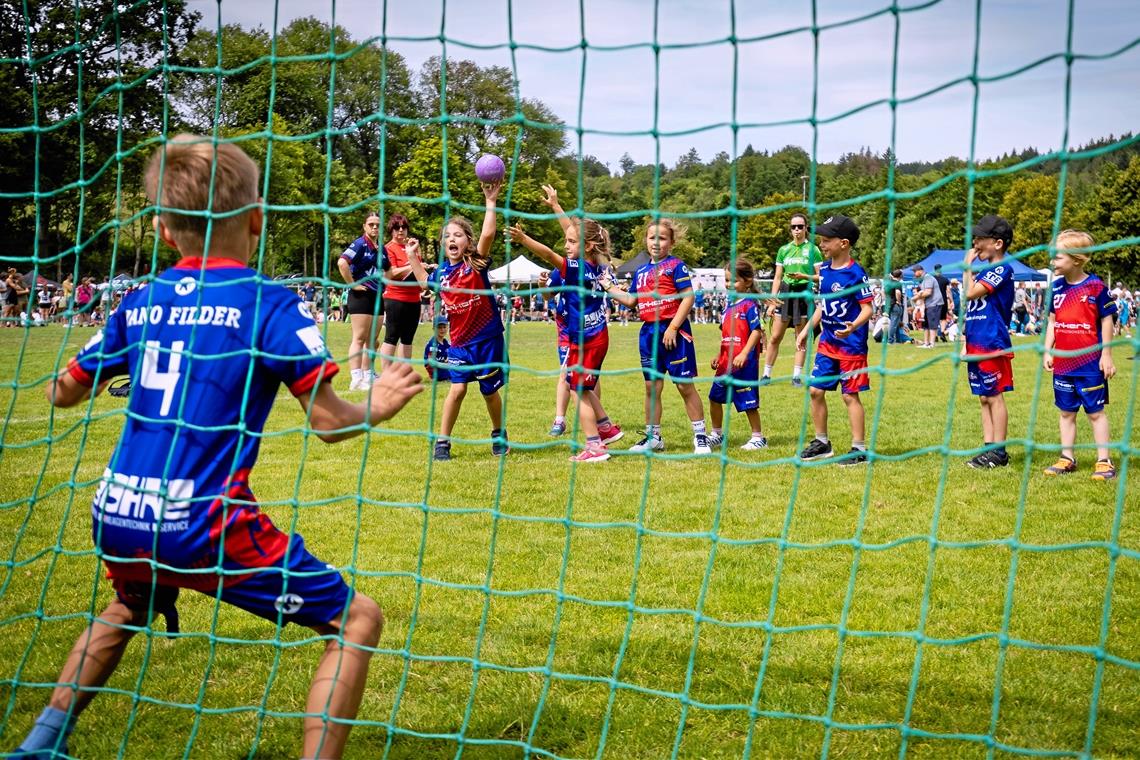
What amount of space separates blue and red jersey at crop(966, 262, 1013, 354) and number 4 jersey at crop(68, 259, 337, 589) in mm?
5852

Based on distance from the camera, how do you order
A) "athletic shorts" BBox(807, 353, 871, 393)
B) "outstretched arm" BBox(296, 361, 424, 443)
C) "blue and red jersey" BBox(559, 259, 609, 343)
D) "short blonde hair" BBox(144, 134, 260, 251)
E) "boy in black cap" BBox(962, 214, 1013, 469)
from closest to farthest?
"outstretched arm" BBox(296, 361, 424, 443) < "short blonde hair" BBox(144, 134, 260, 251) < "boy in black cap" BBox(962, 214, 1013, 469) < "athletic shorts" BBox(807, 353, 871, 393) < "blue and red jersey" BBox(559, 259, 609, 343)

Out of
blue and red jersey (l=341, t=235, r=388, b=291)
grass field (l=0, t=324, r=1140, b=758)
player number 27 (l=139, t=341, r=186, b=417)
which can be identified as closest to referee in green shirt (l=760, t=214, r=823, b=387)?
grass field (l=0, t=324, r=1140, b=758)

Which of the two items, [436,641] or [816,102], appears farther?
[436,641]

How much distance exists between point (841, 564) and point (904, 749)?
6.67ft

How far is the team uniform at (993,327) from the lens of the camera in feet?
23.4

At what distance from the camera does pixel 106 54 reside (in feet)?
14.2

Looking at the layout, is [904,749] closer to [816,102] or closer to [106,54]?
[816,102]

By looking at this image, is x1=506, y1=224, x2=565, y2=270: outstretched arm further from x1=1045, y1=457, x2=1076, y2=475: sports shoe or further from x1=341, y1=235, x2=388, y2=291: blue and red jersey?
x1=1045, y1=457, x2=1076, y2=475: sports shoe

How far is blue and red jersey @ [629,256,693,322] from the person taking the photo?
23.9 feet

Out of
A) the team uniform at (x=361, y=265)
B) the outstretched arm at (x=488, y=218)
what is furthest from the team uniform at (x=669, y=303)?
the team uniform at (x=361, y=265)

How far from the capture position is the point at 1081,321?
692 centimetres

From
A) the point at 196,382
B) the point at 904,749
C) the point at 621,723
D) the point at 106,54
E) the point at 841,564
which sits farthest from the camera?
the point at 841,564

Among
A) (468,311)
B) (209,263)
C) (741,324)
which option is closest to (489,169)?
(468,311)

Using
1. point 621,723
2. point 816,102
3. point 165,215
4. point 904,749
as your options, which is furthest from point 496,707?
point 816,102
